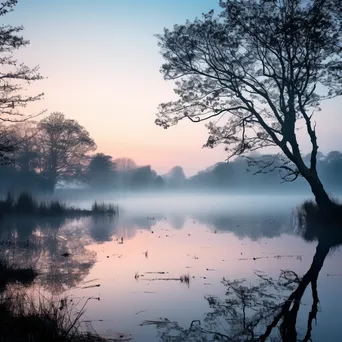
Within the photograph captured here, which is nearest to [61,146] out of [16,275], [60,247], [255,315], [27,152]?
[27,152]

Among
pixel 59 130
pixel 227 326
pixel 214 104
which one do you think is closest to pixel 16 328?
pixel 227 326

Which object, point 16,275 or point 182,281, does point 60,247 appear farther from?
point 182,281

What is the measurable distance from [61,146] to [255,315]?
48564mm

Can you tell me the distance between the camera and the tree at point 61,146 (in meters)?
50.8

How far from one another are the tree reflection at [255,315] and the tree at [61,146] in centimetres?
4602

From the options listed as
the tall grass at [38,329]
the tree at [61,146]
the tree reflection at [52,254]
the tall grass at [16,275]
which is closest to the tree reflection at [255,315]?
the tall grass at [38,329]

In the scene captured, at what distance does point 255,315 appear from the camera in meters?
6.09

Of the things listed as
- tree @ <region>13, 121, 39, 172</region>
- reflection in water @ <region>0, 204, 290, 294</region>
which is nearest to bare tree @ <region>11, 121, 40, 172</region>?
tree @ <region>13, 121, 39, 172</region>

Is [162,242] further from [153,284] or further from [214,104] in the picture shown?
[214,104]

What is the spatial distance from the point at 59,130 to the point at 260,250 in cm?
4252

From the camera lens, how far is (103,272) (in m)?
9.69

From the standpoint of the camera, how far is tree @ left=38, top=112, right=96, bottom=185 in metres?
50.8

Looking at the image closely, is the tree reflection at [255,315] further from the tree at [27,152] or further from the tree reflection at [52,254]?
the tree at [27,152]

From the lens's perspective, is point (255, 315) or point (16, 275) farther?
point (16, 275)
